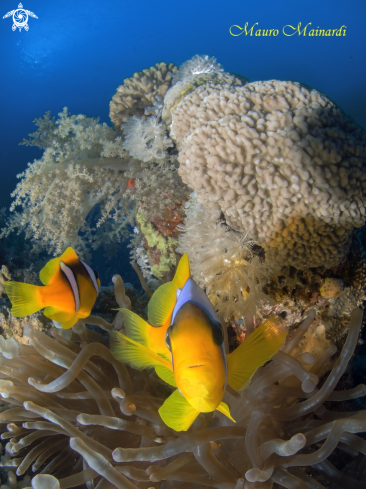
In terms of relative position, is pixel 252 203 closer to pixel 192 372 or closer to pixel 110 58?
pixel 192 372

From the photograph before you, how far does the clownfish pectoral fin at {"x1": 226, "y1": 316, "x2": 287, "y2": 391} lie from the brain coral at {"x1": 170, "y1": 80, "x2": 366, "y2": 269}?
2.53 ft

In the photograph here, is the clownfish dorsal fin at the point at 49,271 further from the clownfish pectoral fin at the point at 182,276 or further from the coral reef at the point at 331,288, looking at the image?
the coral reef at the point at 331,288

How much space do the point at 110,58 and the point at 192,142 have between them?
28.6 metres

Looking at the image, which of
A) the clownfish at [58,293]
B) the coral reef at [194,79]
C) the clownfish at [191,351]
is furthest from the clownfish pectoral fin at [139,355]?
the coral reef at [194,79]

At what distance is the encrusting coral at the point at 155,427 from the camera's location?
1082 millimetres

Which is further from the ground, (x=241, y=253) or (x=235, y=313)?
(x=241, y=253)

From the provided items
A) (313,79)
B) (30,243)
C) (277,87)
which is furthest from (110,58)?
(277,87)

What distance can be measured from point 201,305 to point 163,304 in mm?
306

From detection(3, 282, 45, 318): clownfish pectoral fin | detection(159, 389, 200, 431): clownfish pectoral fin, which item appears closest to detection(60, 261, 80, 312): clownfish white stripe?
detection(3, 282, 45, 318): clownfish pectoral fin

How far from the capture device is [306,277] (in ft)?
5.61

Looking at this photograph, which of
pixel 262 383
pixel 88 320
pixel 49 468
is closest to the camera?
pixel 262 383

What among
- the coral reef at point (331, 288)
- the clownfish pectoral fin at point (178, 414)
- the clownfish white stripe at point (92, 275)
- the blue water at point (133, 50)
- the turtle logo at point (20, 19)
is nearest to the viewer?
the clownfish pectoral fin at point (178, 414)

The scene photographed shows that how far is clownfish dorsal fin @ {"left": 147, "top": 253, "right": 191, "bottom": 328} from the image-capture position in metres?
0.98

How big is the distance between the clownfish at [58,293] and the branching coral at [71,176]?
1.13 metres
